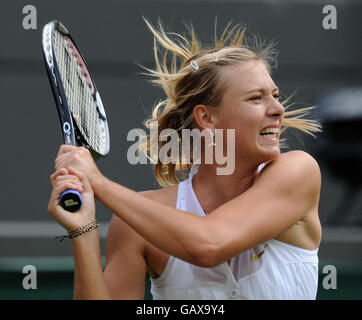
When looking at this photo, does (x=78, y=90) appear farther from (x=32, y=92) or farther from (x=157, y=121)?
(x=32, y=92)

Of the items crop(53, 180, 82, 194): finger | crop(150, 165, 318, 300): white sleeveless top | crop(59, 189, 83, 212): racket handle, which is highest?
crop(53, 180, 82, 194): finger

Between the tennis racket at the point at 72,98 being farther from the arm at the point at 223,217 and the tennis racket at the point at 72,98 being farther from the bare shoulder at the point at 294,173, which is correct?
the bare shoulder at the point at 294,173

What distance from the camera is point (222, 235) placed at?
2047mm

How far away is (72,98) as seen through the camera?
93.9 inches

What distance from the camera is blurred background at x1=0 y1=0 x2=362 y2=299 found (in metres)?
6.53

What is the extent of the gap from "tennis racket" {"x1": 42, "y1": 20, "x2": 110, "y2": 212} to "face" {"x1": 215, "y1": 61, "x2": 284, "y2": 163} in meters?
0.47

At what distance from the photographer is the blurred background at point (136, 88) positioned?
6.53 metres

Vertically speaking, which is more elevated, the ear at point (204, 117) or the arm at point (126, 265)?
the ear at point (204, 117)

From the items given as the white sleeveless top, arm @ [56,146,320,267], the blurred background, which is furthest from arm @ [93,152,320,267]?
the blurred background

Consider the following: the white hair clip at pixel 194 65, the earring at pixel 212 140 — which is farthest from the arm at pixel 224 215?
the white hair clip at pixel 194 65

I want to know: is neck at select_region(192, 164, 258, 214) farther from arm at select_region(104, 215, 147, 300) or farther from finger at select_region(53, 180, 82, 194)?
finger at select_region(53, 180, 82, 194)

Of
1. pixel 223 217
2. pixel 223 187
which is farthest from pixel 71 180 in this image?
pixel 223 187

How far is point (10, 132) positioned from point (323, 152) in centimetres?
289
